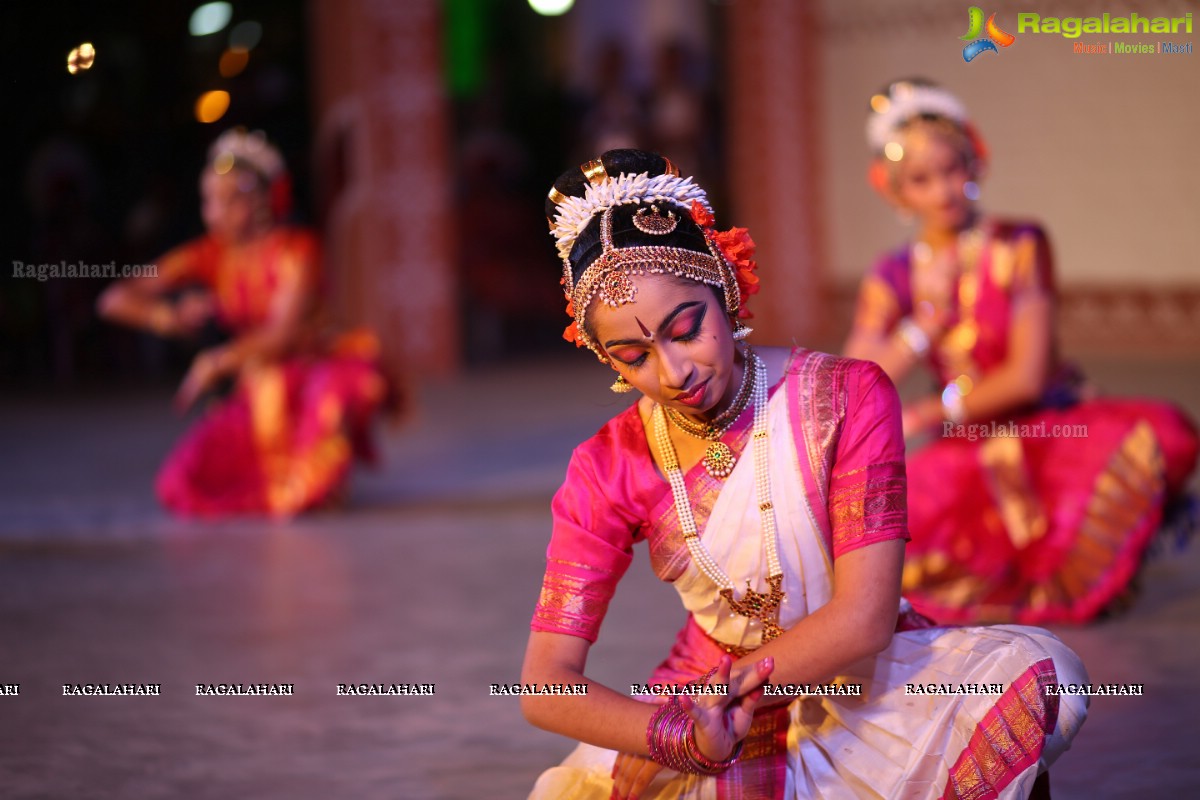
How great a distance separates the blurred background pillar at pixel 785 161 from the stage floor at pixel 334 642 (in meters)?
4.63

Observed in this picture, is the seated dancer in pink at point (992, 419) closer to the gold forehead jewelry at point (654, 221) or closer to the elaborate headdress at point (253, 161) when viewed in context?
the gold forehead jewelry at point (654, 221)

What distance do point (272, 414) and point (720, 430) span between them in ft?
13.7

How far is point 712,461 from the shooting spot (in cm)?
219

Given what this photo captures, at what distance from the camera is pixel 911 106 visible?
395cm

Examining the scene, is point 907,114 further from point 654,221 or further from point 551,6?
point 551,6

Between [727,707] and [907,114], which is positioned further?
[907,114]

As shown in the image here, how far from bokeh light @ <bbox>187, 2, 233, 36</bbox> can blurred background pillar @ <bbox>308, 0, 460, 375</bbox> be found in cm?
204

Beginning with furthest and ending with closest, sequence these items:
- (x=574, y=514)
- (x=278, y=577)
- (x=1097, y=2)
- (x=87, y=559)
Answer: (x=1097, y=2), (x=87, y=559), (x=278, y=577), (x=574, y=514)

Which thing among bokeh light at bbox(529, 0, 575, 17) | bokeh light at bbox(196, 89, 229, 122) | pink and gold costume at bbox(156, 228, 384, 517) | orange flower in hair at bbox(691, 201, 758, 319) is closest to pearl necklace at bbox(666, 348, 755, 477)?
orange flower in hair at bbox(691, 201, 758, 319)

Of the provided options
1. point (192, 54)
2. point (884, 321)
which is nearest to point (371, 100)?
point (192, 54)

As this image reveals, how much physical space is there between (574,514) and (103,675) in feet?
6.69

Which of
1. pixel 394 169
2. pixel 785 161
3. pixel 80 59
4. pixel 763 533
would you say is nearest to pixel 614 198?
pixel 763 533

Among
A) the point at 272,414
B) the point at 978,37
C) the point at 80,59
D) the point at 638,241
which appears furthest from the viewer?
the point at 978,37

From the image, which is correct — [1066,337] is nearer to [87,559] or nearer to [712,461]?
[87,559]
